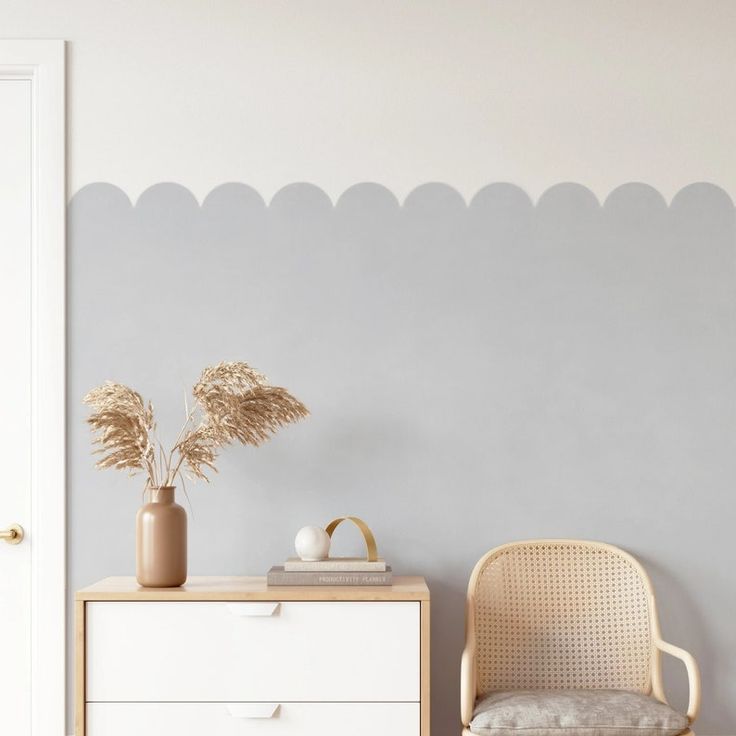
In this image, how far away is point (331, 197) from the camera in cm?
265

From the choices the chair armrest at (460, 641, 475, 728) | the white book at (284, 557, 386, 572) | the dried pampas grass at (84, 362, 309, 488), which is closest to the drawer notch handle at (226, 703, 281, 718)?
the white book at (284, 557, 386, 572)

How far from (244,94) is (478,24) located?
69 centimetres

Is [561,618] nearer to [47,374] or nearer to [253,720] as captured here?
[253,720]

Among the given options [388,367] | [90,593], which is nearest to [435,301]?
[388,367]

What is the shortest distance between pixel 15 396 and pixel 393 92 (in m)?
1.36

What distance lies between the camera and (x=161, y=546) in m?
2.29

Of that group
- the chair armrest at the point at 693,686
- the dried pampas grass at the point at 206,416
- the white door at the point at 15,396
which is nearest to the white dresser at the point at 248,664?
the dried pampas grass at the point at 206,416

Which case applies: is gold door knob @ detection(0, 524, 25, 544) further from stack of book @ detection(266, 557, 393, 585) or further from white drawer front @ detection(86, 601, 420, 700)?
stack of book @ detection(266, 557, 393, 585)

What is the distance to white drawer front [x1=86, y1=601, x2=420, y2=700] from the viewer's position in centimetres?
219

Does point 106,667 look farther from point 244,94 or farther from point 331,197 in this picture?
point 244,94

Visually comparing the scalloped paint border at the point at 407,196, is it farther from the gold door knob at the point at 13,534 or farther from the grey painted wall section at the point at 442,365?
the gold door knob at the point at 13,534

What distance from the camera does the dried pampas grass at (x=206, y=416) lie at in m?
2.33

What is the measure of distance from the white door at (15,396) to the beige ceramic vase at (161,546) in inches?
19.5

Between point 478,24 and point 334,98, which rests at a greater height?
point 478,24
